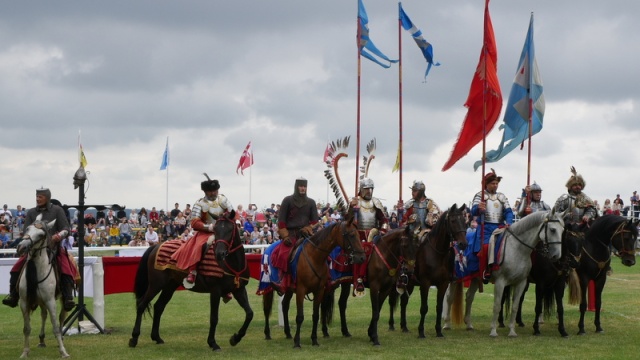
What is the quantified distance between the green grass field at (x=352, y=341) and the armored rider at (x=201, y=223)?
4.65 ft

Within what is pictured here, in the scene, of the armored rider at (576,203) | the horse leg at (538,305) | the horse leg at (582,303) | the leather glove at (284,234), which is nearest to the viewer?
the leather glove at (284,234)

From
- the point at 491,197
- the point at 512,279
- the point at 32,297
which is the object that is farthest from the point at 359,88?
the point at 32,297

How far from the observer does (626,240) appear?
1573cm

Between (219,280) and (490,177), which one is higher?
(490,177)

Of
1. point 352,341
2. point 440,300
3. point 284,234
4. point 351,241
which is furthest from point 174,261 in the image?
point 440,300

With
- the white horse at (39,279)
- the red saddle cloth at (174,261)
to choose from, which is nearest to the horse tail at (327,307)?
the red saddle cloth at (174,261)

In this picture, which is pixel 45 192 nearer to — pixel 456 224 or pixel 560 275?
pixel 456 224

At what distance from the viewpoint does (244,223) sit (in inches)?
1458

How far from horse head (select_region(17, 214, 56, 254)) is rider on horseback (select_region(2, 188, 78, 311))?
1.33 feet

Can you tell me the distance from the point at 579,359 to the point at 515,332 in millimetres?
3016

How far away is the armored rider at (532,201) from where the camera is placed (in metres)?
16.9

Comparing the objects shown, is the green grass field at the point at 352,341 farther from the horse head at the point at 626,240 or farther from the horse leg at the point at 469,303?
the horse head at the point at 626,240

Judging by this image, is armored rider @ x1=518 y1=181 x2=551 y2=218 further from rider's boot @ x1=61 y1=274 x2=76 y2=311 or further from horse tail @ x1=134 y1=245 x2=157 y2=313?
rider's boot @ x1=61 y1=274 x2=76 y2=311

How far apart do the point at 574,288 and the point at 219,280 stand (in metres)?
6.71
